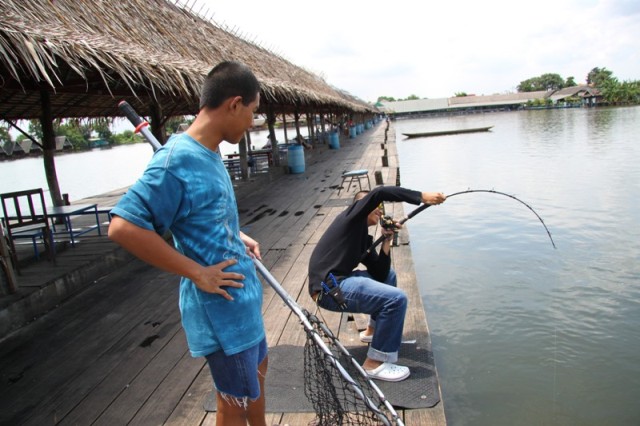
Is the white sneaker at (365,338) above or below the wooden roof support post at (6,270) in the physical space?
below

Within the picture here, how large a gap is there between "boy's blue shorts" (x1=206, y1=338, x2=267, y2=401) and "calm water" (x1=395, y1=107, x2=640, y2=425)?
3102mm

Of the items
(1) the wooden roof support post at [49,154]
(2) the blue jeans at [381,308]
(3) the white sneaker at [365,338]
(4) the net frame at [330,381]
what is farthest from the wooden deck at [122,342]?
(1) the wooden roof support post at [49,154]

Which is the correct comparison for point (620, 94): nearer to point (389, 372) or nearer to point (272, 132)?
point (272, 132)

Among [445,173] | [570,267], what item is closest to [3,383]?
[570,267]

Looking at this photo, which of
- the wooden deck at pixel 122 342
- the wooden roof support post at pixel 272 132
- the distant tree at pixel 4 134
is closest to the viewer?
the wooden deck at pixel 122 342

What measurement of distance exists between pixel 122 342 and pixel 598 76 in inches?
4828

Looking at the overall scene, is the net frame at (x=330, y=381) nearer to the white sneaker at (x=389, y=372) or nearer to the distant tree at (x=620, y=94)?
the white sneaker at (x=389, y=372)

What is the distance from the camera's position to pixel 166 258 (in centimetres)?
152

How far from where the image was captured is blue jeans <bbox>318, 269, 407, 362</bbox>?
290 centimetres

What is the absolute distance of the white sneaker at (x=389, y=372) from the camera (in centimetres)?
282

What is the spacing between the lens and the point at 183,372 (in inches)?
126

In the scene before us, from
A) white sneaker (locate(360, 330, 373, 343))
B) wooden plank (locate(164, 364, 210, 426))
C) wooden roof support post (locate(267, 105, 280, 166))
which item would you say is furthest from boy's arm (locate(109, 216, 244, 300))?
wooden roof support post (locate(267, 105, 280, 166))

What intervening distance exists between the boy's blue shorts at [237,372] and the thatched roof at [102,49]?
274 cm

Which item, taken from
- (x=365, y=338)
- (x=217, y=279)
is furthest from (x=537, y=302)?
(x=217, y=279)
